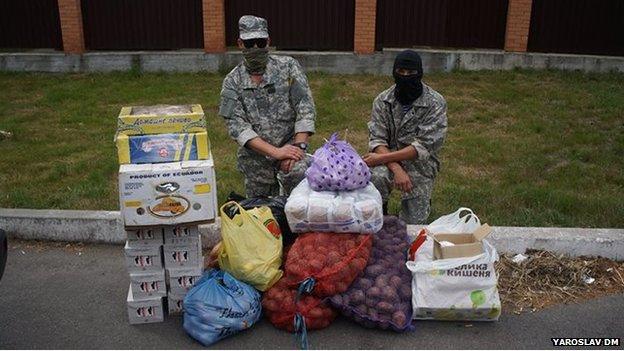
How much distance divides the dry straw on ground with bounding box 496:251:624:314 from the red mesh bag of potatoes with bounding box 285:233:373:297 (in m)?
1.13

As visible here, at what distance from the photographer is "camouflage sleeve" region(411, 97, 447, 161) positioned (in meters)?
4.43

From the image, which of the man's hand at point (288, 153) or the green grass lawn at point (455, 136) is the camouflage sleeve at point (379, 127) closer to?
the man's hand at point (288, 153)

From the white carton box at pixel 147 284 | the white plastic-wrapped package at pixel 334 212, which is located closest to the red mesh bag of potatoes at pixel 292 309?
the white plastic-wrapped package at pixel 334 212

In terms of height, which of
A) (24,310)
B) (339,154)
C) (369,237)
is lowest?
(24,310)

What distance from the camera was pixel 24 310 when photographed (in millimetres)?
4094

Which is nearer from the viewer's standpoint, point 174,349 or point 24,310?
point 174,349

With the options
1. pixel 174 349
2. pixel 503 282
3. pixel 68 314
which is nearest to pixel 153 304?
pixel 174 349

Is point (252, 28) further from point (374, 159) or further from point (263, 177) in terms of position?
point (374, 159)

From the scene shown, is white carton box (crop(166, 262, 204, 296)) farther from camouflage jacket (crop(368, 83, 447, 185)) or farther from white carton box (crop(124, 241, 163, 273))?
camouflage jacket (crop(368, 83, 447, 185))

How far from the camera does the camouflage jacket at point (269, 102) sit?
4.46 meters

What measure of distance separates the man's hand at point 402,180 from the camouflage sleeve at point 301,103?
717mm

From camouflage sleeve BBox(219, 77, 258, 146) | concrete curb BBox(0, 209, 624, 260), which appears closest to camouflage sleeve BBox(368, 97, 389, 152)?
concrete curb BBox(0, 209, 624, 260)

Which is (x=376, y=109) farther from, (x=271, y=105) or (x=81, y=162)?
(x=81, y=162)

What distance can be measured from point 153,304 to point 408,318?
5.40 ft
